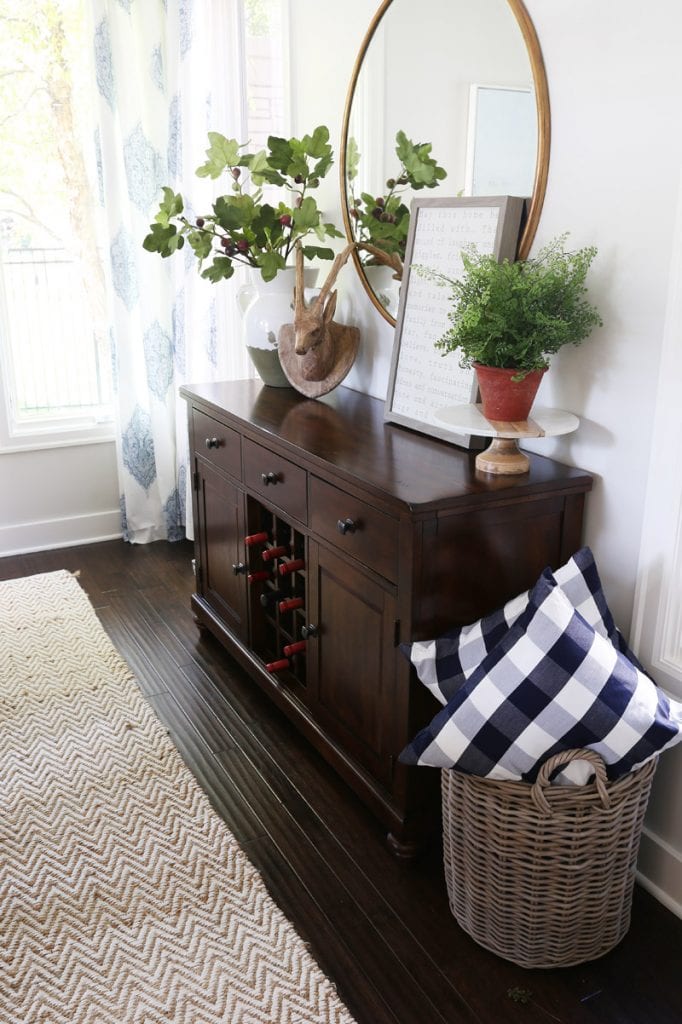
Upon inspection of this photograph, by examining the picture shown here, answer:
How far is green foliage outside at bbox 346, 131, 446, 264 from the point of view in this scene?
2.23 meters

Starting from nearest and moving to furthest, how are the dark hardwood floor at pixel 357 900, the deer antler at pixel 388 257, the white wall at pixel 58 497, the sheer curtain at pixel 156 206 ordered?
the dark hardwood floor at pixel 357 900, the deer antler at pixel 388 257, the sheer curtain at pixel 156 206, the white wall at pixel 58 497

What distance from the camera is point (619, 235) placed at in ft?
5.61

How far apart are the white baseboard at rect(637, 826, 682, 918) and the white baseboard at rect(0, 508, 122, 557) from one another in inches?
107

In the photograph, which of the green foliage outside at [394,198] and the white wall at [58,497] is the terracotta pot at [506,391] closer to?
the green foliage outside at [394,198]

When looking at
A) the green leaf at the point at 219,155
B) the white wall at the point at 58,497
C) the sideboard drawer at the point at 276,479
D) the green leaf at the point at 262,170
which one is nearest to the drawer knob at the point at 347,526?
the sideboard drawer at the point at 276,479

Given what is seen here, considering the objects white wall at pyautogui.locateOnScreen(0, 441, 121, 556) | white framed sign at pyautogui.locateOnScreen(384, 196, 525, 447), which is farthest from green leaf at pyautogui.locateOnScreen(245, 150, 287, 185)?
white wall at pyautogui.locateOnScreen(0, 441, 121, 556)

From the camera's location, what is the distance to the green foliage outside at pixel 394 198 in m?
2.23

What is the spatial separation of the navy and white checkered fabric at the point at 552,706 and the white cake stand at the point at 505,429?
33cm

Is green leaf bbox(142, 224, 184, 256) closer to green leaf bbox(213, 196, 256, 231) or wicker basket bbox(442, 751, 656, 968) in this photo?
green leaf bbox(213, 196, 256, 231)

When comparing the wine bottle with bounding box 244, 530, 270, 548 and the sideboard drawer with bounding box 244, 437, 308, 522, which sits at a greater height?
the sideboard drawer with bounding box 244, 437, 308, 522

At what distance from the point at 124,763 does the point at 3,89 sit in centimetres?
258

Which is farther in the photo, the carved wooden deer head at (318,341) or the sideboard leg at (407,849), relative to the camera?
the carved wooden deer head at (318,341)

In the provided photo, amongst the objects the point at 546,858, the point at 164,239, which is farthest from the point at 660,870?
the point at 164,239

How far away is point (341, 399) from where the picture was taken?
262cm
